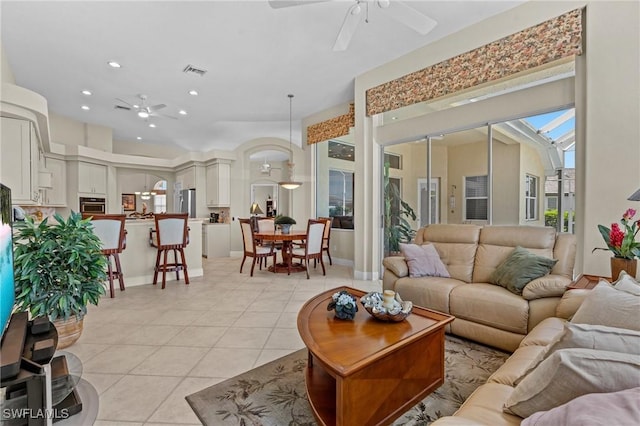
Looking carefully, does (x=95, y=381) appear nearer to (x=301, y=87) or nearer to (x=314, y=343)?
(x=314, y=343)

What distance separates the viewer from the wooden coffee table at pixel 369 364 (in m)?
1.43

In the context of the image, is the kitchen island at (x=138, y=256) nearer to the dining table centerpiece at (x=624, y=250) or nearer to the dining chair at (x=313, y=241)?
the dining chair at (x=313, y=241)

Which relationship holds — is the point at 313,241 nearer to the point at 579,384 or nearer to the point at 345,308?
the point at 345,308

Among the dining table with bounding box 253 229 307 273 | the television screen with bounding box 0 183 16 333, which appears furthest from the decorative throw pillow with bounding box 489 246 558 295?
the television screen with bounding box 0 183 16 333

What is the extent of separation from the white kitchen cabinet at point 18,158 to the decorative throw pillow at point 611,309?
5491 mm

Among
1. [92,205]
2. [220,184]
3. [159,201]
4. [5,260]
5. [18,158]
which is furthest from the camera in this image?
[159,201]

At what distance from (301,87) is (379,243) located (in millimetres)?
3074

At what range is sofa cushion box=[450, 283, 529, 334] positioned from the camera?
2.36 m

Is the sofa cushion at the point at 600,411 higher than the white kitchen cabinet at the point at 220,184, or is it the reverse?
the white kitchen cabinet at the point at 220,184

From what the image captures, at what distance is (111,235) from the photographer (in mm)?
4082

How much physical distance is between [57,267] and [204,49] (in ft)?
10.6

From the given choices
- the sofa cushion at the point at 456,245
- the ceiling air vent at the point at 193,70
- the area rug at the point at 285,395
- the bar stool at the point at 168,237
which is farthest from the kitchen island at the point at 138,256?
the sofa cushion at the point at 456,245

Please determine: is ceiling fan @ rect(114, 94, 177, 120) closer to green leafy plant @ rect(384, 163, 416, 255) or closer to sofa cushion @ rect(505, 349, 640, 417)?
green leafy plant @ rect(384, 163, 416, 255)

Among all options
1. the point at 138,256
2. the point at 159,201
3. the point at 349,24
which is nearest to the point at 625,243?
the point at 349,24
